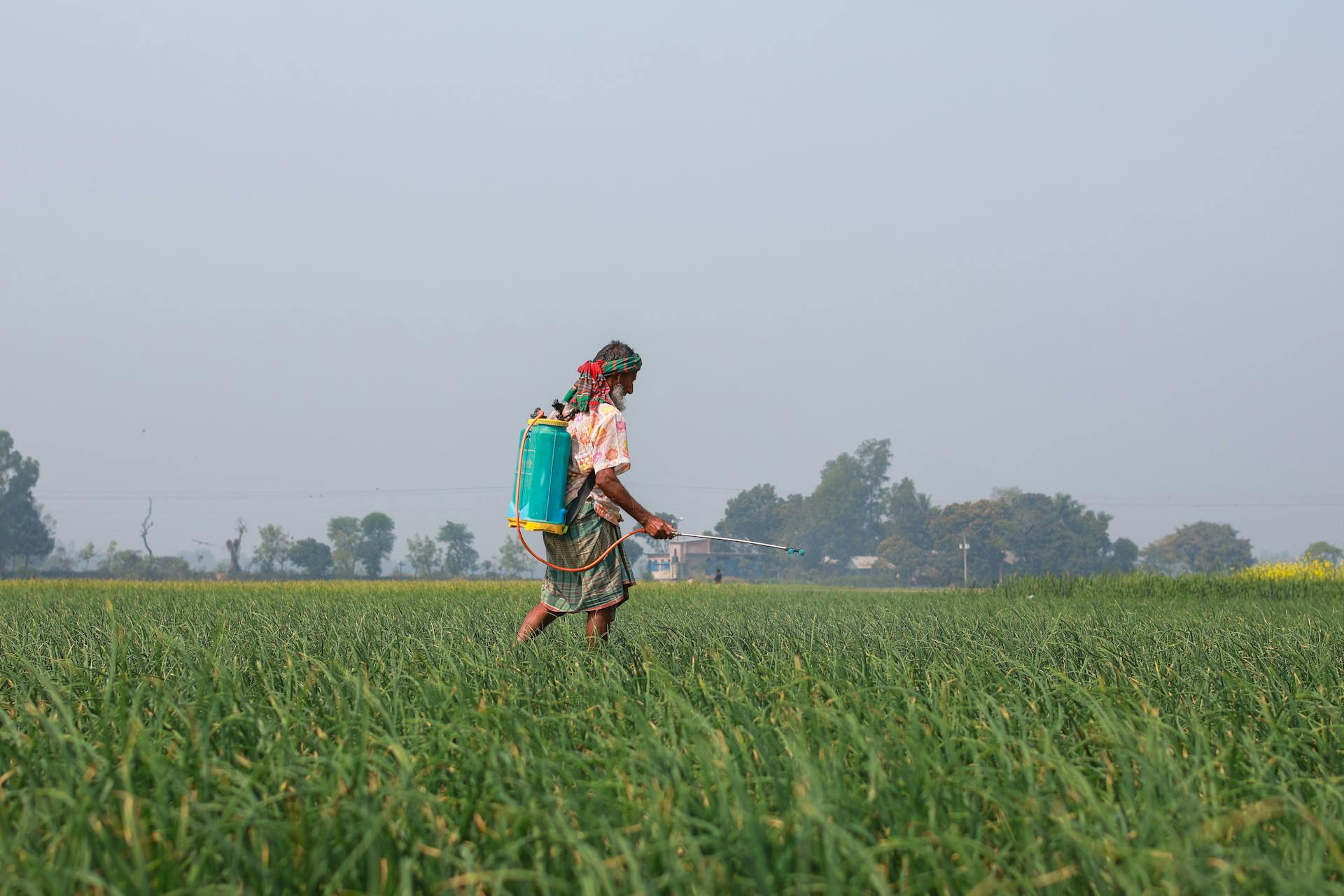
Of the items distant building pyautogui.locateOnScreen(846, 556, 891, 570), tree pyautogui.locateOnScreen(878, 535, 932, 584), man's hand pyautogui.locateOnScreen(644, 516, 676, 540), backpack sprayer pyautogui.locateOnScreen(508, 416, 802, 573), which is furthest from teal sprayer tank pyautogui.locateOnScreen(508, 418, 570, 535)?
distant building pyautogui.locateOnScreen(846, 556, 891, 570)

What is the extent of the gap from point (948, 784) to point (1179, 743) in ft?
3.91

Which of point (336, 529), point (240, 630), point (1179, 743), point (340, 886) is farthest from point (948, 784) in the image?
point (336, 529)

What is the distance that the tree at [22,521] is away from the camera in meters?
108

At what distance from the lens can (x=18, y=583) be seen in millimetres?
28000

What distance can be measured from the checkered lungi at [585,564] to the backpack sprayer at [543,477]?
118 mm

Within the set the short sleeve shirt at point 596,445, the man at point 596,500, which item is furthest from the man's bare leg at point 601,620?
the short sleeve shirt at point 596,445

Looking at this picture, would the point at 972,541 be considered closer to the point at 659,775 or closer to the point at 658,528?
the point at 658,528

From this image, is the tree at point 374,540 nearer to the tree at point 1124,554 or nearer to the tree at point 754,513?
the tree at point 754,513

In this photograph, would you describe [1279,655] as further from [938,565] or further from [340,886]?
[938,565]

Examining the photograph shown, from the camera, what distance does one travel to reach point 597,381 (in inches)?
240

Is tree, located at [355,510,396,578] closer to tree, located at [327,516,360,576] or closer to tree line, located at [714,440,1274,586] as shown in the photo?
tree, located at [327,516,360,576]

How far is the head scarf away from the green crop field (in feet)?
4.54

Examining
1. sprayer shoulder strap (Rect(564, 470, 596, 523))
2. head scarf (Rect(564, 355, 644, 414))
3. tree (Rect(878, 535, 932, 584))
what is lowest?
sprayer shoulder strap (Rect(564, 470, 596, 523))

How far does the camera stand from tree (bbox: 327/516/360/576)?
156m
